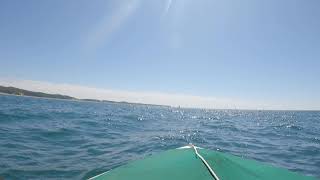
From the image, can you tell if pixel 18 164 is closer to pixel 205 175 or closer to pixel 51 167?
pixel 51 167

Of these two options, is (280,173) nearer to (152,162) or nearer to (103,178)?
(152,162)

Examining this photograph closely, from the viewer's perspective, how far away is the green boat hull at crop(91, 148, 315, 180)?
4977 mm

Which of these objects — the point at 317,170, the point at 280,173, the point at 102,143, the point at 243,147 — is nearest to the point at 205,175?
the point at 280,173

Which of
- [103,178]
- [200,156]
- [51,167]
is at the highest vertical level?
[200,156]

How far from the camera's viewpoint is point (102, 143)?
61.1 feet

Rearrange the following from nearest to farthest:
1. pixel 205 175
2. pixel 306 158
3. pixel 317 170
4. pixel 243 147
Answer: pixel 205 175 < pixel 317 170 < pixel 306 158 < pixel 243 147

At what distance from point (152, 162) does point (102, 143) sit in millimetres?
13340

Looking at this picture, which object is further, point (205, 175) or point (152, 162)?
point (152, 162)

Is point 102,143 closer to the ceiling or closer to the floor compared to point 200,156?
closer to the floor

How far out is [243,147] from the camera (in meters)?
20.5

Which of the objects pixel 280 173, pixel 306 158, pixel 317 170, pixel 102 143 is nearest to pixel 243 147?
pixel 306 158

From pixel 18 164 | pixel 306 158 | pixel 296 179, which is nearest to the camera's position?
pixel 296 179

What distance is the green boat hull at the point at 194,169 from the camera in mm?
4977

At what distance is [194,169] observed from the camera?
507cm
